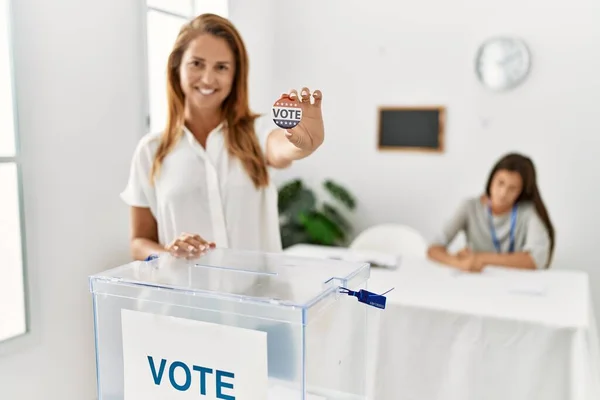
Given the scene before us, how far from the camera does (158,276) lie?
67 centimetres

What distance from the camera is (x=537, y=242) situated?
2457 millimetres

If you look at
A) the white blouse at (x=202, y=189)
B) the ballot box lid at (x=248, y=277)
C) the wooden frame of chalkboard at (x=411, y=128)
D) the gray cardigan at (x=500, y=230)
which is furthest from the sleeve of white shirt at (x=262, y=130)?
the wooden frame of chalkboard at (x=411, y=128)

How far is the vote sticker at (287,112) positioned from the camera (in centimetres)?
68

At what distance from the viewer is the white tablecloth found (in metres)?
1.64

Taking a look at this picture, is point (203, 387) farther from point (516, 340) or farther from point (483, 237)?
point (483, 237)

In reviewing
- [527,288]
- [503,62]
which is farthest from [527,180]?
[503,62]

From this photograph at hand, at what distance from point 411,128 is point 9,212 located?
2296 mm

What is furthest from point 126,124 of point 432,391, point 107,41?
point 432,391

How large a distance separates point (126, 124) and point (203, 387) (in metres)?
1.86

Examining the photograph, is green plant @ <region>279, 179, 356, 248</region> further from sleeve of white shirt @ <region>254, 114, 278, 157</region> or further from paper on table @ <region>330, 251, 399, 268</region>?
sleeve of white shirt @ <region>254, 114, 278, 157</region>

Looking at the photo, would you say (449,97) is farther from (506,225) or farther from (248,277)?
(248,277)

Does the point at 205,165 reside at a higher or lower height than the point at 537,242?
higher

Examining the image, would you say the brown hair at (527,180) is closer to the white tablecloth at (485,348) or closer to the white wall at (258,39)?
the white tablecloth at (485,348)

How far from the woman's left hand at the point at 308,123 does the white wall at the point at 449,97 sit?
214 centimetres
